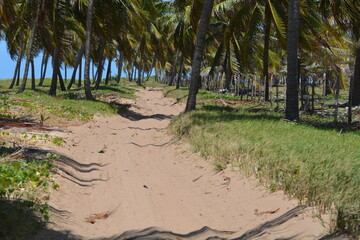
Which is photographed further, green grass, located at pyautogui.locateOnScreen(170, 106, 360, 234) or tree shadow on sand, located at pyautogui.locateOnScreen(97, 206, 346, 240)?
green grass, located at pyautogui.locateOnScreen(170, 106, 360, 234)

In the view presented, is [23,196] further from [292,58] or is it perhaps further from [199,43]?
[199,43]

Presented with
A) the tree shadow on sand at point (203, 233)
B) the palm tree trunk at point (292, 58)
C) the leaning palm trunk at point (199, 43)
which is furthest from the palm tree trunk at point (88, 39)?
the tree shadow on sand at point (203, 233)

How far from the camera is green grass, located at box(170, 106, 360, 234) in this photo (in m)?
4.60

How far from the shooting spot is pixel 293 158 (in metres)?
6.12

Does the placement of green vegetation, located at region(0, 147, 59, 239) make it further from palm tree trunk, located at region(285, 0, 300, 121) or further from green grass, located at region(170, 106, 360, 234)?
palm tree trunk, located at region(285, 0, 300, 121)

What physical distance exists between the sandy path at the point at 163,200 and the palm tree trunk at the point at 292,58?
4184 mm

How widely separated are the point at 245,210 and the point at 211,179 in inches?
68.4

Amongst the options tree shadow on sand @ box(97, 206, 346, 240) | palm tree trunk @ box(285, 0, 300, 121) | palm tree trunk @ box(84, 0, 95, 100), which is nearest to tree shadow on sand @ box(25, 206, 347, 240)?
tree shadow on sand @ box(97, 206, 346, 240)

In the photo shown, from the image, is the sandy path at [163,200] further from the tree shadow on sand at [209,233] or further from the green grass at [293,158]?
the green grass at [293,158]

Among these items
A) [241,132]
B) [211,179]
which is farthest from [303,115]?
[211,179]

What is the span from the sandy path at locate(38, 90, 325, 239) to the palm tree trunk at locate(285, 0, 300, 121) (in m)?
4.18

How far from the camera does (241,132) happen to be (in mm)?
8766

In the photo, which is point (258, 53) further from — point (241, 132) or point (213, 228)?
point (213, 228)

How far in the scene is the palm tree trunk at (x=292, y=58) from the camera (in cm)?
1120
